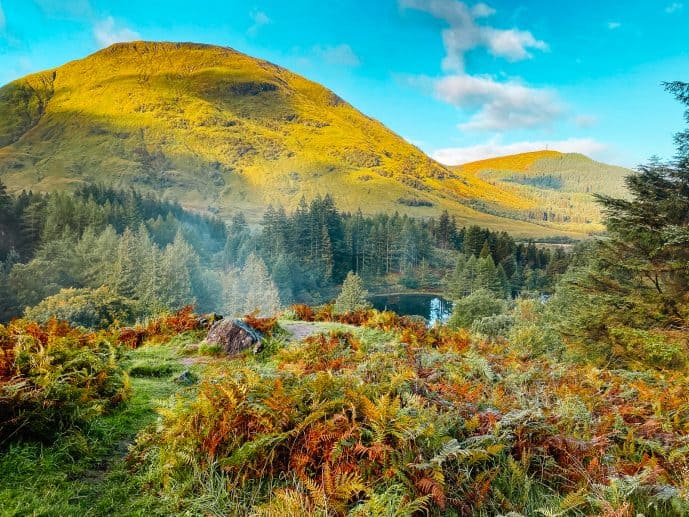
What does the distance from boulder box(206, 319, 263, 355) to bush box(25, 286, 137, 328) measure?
23875 mm

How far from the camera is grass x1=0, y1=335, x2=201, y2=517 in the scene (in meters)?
2.94

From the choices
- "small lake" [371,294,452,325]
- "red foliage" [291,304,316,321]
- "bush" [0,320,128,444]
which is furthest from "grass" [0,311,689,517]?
"small lake" [371,294,452,325]

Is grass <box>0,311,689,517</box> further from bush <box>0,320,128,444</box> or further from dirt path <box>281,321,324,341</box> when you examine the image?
dirt path <box>281,321,324,341</box>

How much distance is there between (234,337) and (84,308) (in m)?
29.6

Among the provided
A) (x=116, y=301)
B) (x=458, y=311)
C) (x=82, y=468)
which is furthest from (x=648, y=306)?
(x=116, y=301)

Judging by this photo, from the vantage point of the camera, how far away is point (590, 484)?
3256 mm

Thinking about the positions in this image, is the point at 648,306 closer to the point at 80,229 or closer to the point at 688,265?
the point at 688,265

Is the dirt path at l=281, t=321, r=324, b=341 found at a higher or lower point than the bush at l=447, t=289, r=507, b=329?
higher

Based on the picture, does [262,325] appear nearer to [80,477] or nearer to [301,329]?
[301,329]

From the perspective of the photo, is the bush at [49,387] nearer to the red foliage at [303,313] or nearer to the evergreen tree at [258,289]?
the red foliage at [303,313]

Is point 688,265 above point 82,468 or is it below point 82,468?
above

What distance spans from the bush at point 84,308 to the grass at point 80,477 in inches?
1115

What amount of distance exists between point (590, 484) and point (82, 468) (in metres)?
4.70

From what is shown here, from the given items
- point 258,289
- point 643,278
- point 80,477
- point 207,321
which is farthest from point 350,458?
point 258,289
